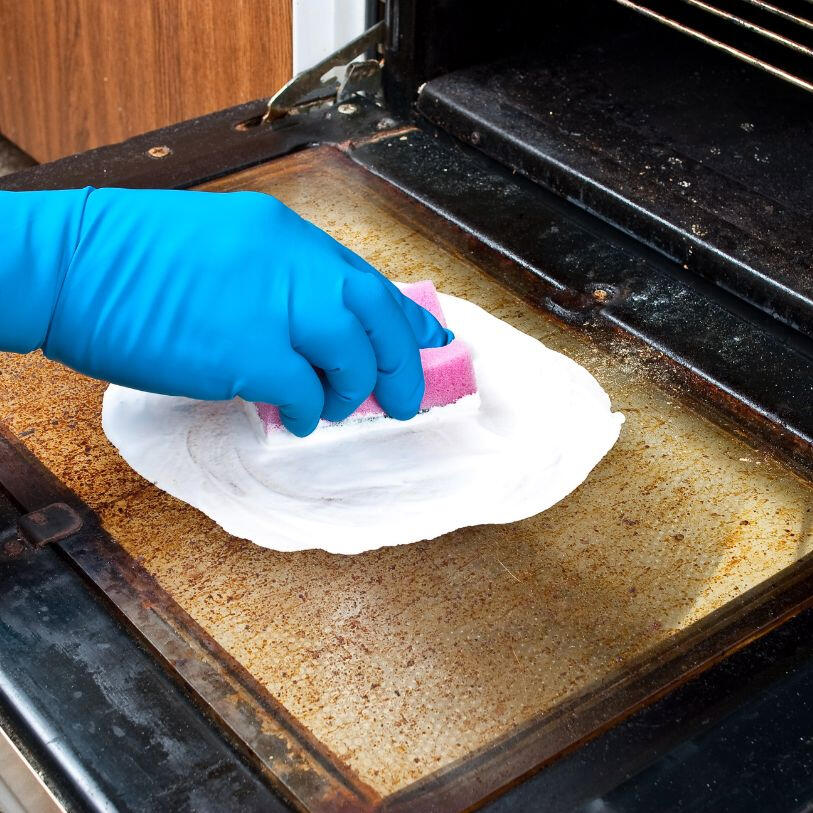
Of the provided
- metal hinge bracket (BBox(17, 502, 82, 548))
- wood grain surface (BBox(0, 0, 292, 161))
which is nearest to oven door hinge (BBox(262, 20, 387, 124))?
wood grain surface (BBox(0, 0, 292, 161))

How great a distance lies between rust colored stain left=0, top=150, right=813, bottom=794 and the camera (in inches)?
36.1

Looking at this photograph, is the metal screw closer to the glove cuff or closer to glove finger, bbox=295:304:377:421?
the glove cuff

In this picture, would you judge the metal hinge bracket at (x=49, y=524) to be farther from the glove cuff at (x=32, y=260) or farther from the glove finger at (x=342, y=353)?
the glove finger at (x=342, y=353)

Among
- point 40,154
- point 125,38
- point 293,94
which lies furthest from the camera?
point 40,154

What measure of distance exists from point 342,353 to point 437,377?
143 mm

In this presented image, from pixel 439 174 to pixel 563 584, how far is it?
2.49 ft

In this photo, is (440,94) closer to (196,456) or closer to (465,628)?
(196,456)

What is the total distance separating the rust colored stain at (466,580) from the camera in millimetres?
918

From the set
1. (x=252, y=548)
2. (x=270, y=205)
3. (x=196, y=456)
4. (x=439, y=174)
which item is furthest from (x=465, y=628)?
(x=439, y=174)

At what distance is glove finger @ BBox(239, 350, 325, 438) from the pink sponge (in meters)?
0.04

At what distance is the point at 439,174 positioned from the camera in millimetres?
1572

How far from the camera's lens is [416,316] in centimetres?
120

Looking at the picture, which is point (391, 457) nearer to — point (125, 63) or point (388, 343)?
point (388, 343)

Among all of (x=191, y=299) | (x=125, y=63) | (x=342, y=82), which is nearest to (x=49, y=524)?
(x=191, y=299)
